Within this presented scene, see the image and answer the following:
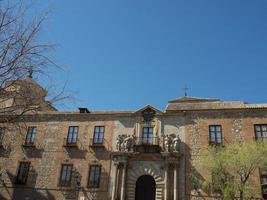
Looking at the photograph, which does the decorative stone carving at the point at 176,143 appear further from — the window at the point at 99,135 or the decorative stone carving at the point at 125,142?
the window at the point at 99,135

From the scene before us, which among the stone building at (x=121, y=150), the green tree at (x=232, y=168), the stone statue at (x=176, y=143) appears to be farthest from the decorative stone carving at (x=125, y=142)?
the green tree at (x=232, y=168)

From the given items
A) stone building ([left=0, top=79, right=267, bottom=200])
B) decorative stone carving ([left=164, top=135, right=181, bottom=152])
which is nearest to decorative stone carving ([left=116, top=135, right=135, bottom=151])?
stone building ([left=0, top=79, right=267, bottom=200])

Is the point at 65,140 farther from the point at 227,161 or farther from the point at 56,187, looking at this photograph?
the point at 227,161

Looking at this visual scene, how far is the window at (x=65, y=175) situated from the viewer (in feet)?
79.0

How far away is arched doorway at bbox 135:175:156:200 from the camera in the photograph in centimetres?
2296

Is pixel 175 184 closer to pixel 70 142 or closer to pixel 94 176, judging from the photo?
pixel 94 176

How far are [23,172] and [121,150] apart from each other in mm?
8611

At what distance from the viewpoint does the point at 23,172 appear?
83.3 feet

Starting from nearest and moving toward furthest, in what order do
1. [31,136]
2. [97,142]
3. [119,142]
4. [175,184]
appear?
[175,184] < [119,142] < [97,142] < [31,136]

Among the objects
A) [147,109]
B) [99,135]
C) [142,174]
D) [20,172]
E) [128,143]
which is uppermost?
[147,109]

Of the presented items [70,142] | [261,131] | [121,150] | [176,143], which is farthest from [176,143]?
[70,142]

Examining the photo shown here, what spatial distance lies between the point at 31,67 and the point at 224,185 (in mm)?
15739

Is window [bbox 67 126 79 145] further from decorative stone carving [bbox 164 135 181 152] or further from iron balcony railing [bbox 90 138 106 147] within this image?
decorative stone carving [bbox 164 135 181 152]

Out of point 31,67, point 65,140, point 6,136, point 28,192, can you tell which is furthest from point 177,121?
point 31,67
